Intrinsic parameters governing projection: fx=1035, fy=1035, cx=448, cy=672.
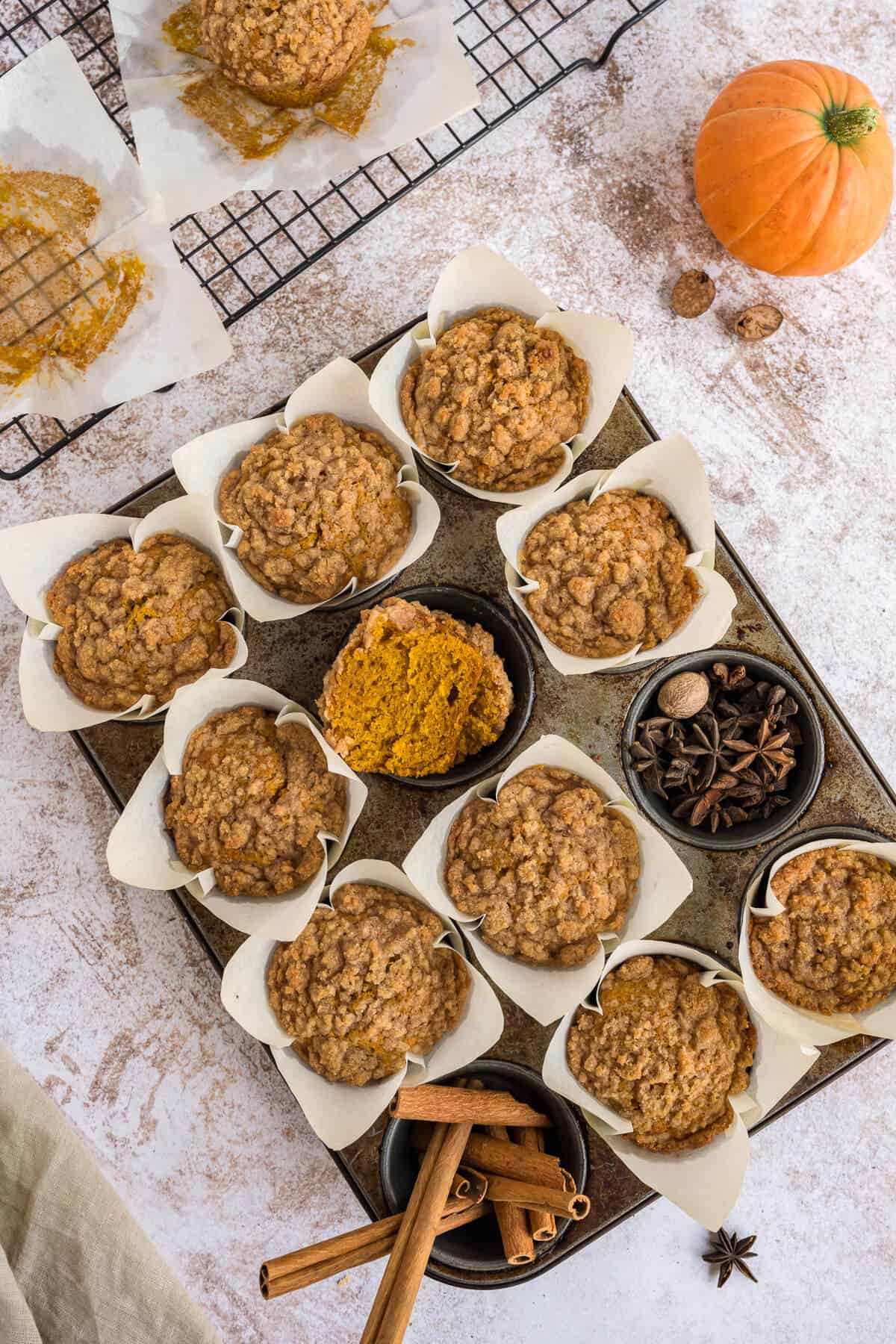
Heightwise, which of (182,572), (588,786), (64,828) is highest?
(182,572)

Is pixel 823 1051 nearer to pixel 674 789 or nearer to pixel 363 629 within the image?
pixel 674 789

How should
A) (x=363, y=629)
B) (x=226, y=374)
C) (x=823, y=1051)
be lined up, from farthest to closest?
(x=226, y=374), (x=823, y=1051), (x=363, y=629)

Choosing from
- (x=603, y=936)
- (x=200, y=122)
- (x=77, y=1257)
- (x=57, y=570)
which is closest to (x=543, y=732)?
(x=603, y=936)

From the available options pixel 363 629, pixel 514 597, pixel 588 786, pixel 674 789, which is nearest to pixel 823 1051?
pixel 674 789

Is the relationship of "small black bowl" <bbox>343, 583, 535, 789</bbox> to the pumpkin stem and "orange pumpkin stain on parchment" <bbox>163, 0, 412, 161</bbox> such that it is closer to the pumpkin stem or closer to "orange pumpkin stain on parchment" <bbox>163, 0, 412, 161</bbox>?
"orange pumpkin stain on parchment" <bbox>163, 0, 412, 161</bbox>

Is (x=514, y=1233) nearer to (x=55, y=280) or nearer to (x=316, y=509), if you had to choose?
(x=316, y=509)

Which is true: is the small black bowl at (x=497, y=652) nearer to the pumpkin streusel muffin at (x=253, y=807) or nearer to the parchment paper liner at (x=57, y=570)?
the pumpkin streusel muffin at (x=253, y=807)

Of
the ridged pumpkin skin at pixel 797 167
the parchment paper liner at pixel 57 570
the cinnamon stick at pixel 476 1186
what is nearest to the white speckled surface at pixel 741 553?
the ridged pumpkin skin at pixel 797 167
